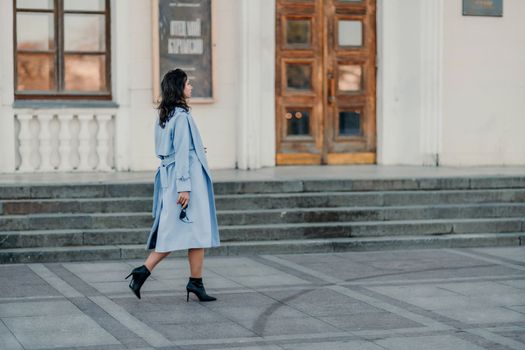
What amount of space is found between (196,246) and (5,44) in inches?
286

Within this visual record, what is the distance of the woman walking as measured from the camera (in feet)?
29.3

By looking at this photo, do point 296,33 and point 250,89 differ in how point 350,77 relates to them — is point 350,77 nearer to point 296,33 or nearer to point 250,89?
point 296,33

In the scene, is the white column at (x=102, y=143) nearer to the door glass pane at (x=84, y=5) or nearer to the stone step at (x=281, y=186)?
the door glass pane at (x=84, y=5)

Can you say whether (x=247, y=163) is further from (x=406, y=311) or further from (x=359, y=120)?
(x=406, y=311)

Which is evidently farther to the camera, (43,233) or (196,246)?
(43,233)

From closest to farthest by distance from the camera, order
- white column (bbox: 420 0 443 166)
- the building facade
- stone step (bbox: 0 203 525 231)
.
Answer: stone step (bbox: 0 203 525 231), the building facade, white column (bbox: 420 0 443 166)

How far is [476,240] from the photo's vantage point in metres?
12.6

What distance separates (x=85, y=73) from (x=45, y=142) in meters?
1.28

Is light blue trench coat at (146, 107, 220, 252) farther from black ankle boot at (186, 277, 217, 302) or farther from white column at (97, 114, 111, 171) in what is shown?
white column at (97, 114, 111, 171)

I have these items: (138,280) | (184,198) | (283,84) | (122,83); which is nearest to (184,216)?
(184,198)

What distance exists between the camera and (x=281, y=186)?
13.0 m

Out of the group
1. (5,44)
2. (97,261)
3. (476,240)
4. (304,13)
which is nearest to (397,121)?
(304,13)

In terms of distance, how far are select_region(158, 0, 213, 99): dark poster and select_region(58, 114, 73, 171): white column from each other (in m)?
1.52

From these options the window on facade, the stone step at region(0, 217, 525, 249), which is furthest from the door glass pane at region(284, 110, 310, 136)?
the stone step at region(0, 217, 525, 249)
